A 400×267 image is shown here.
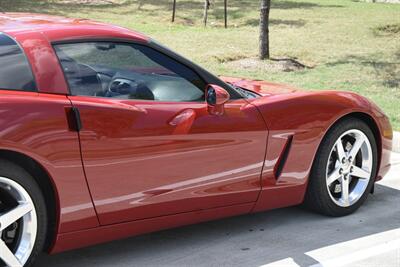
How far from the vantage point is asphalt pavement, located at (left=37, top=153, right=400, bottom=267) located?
4004 millimetres

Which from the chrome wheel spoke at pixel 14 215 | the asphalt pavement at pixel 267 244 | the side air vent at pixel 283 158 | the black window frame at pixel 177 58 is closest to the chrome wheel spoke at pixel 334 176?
the asphalt pavement at pixel 267 244

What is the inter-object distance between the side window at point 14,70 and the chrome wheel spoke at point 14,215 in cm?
61

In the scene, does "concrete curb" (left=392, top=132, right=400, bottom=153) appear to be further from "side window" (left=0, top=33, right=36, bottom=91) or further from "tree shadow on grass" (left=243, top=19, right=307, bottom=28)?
"tree shadow on grass" (left=243, top=19, right=307, bottom=28)

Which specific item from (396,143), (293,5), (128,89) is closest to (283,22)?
(293,5)

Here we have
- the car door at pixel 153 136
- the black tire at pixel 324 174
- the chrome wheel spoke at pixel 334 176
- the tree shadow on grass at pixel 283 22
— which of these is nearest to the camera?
the car door at pixel 153 136

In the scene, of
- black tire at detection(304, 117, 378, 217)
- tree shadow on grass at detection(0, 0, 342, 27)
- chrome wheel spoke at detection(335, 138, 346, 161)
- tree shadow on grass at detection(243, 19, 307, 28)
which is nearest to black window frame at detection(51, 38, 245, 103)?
black tire at detection(304, 117, 378, 217)

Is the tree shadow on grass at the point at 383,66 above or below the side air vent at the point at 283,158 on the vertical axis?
below

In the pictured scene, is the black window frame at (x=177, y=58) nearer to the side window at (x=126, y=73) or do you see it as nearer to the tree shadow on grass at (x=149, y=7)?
the side window at (x=126, y=73)

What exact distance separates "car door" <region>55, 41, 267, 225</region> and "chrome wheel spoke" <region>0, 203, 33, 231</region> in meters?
0.37

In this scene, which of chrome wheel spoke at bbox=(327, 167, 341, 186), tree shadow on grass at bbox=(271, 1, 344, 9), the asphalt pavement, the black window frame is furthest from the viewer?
tree shadow on grass at bbox=(271, 1, 344, 9)

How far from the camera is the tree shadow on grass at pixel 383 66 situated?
33.5 ft

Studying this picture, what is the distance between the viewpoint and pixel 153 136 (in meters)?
3.70

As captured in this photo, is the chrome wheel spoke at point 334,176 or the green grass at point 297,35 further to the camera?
the green grass at point 297,35

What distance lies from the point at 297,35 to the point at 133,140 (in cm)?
1172
